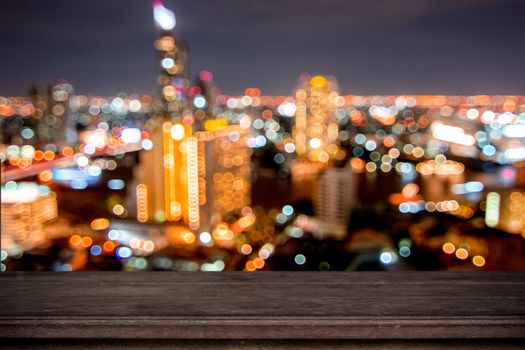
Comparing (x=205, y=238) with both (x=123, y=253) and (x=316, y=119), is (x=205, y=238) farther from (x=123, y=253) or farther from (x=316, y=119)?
(x=316, y=119)

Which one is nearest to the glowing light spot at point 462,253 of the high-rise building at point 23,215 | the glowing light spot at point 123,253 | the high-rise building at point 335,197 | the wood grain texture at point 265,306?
the glowing light spot at point 123,253

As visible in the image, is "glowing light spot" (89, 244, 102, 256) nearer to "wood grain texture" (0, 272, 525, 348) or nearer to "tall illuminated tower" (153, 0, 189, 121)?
"wood grain texture" (0, 272, 525, 348)

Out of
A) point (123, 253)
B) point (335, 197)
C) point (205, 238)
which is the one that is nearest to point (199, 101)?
point (335, 197)

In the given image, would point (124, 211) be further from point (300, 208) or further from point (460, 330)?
point (460, 330)

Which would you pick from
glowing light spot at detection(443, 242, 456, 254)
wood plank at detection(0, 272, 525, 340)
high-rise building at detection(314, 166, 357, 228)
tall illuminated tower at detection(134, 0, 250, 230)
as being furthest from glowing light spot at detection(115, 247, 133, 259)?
wood plank at detection(0, 272, 525, 340)

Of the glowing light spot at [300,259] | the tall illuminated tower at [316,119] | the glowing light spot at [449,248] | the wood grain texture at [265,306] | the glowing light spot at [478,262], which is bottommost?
the glowing light spot at [300,259]

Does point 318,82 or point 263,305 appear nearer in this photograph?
point 263,305

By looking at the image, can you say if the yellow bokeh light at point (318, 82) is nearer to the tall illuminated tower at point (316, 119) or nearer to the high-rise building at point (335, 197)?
the tall illuminated tower at point (316, 119)

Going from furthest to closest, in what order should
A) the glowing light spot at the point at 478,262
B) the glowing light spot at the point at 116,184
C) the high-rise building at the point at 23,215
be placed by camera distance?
the glowing light spot at the point at 116,184 < the high-rise building at the point at 23,215 < the glowing light spot at the point at 478,262
